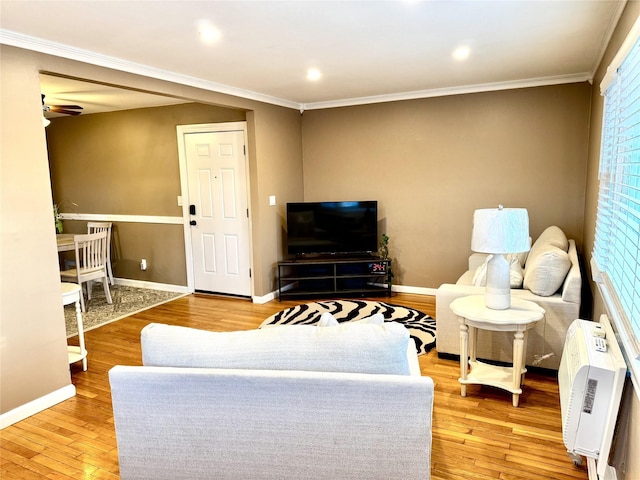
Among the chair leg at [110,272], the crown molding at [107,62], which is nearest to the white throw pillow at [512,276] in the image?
the crown molding at [107,62]

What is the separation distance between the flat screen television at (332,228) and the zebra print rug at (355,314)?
695mm

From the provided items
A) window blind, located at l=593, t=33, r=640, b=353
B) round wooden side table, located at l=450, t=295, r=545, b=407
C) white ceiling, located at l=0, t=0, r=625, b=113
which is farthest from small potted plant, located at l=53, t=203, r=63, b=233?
window blind, located at l=593, t=33, r=640, b=353

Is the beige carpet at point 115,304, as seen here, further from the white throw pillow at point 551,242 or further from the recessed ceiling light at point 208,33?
the white throw pillow at point 551,242

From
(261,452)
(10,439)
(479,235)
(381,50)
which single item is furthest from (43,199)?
(479,235)

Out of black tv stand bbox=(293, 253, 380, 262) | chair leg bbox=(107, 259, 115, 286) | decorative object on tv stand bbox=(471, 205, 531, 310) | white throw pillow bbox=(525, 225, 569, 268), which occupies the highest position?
decorative object on tv stand bbox=(471, 205, 531, 310)

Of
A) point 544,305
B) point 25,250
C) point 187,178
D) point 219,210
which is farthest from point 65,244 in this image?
point 544,305

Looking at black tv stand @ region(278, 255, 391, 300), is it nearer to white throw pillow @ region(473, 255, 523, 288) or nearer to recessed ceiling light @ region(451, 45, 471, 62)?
white throw pillow @ region(473, 255, 523, 288)

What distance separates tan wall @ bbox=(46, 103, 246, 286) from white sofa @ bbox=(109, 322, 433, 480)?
13.5 feet

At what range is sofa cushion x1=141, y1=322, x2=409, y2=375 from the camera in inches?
65.1

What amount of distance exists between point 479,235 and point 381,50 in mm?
1575

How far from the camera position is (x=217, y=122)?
209 inches

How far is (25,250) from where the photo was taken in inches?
110

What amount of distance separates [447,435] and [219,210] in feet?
12.6

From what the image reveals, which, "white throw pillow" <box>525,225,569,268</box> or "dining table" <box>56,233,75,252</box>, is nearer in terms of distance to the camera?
"white throw pillow" <box>525,225,569,268</box>
